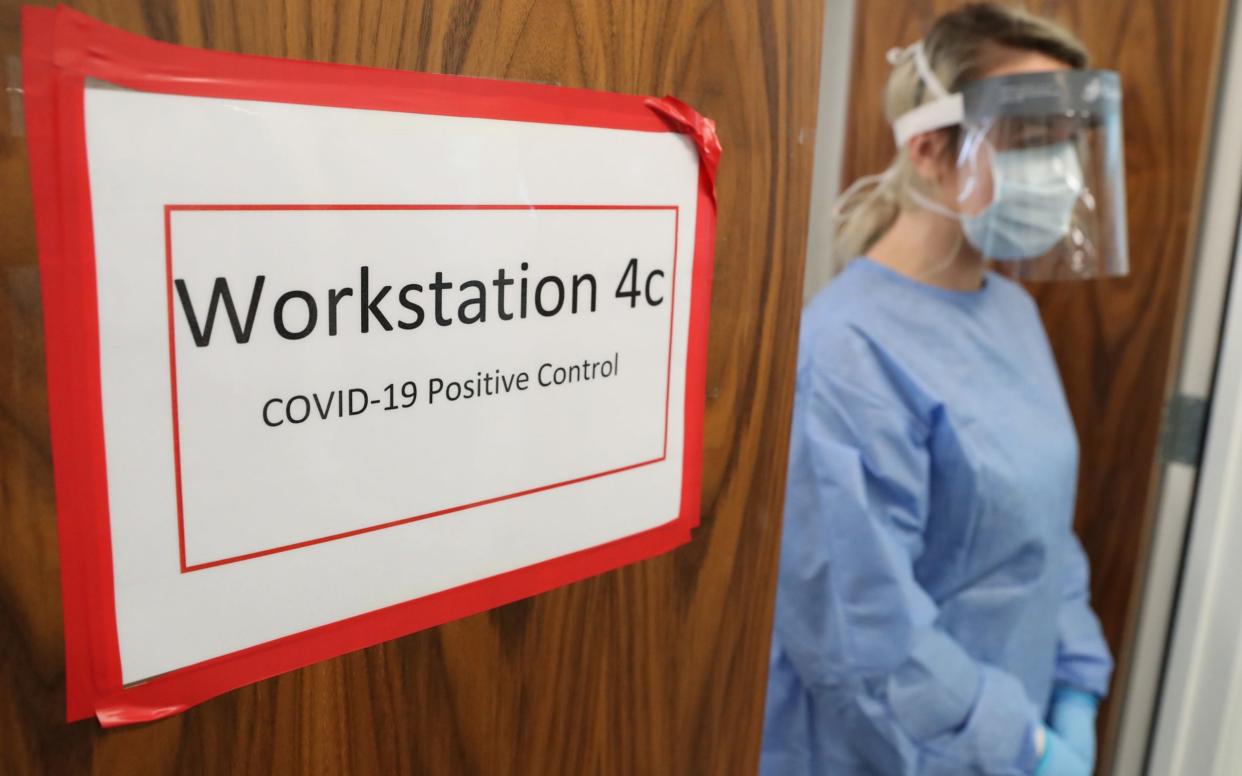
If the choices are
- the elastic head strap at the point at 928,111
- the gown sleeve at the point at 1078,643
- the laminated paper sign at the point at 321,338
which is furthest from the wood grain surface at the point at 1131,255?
the laminated paper sign at the point at 321,338

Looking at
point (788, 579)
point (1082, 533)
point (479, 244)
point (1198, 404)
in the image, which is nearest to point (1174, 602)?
point (1082, 533)

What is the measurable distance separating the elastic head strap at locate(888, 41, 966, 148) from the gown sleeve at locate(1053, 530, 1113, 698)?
0.63 m

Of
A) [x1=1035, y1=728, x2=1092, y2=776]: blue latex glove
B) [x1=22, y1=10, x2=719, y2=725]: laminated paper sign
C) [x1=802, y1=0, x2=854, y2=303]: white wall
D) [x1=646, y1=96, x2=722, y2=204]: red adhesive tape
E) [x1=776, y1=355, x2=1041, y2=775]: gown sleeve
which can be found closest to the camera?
[x1=22, y1=10, x2=719, y2=725]: laminated paper sign

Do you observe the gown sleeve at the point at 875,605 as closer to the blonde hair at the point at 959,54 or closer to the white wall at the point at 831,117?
the blonde hair at the point at 959,54

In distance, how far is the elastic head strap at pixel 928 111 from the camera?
1167 mm

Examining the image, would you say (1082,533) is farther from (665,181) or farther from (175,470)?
(175,470)

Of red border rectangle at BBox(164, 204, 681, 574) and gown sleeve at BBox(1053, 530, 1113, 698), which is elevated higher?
red border rectangle at BBox(164, 204, 681, 574)

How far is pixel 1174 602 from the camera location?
134 cm

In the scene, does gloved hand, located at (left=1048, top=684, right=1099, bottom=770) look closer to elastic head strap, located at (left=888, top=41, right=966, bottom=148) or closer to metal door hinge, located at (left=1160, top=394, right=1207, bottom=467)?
metal door hinge, located at (left=1160, top=394, right=1207, bottom=467)

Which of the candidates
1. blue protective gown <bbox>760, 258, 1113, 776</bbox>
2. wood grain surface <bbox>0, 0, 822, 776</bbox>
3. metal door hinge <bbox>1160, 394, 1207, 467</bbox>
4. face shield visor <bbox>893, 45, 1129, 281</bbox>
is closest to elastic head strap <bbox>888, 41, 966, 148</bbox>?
face shield visor <bbox>893, 45, 1129, 281</bbox>

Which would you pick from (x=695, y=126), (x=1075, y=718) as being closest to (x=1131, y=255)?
(x=1075, y=718)

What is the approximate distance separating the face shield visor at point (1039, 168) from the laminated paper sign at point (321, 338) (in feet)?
2.83

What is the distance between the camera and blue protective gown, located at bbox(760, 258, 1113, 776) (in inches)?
40.6

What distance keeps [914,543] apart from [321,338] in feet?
3.03
